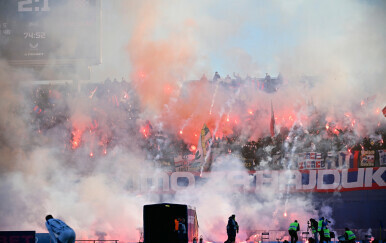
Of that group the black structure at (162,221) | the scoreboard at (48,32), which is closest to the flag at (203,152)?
the black structure at (162,221)

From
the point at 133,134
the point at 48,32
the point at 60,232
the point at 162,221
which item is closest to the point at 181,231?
the point at 162,221

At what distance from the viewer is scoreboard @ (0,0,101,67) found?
2012 cm

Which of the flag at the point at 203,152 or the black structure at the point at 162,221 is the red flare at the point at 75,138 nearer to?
the flag at the point at 203,152

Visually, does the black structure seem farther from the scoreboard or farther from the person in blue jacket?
the person in blue jacket

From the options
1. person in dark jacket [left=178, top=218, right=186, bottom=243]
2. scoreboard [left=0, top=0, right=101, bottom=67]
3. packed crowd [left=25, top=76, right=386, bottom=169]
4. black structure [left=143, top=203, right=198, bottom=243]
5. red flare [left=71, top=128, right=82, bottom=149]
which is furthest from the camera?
red flare [left=71, top=128, right=82, bottom=149]

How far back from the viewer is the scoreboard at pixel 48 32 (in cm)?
2012

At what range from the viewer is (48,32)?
68.6ft

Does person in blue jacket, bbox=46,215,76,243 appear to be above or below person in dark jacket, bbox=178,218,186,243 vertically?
above

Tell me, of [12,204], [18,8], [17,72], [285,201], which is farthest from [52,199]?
[18,8]

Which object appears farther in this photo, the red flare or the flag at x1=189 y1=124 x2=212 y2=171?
the flag at x1=189 y1=124 x2=212 y2=171

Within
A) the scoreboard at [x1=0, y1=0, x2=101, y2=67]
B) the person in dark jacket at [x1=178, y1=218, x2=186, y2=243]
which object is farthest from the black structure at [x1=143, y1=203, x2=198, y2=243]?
the scoreboard at [x1=0, y1=0, x2=101, y2=67]

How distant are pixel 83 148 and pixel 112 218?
6.45 meters

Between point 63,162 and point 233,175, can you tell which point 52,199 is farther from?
point 233,175

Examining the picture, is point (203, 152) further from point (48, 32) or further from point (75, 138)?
point (48, 32)
